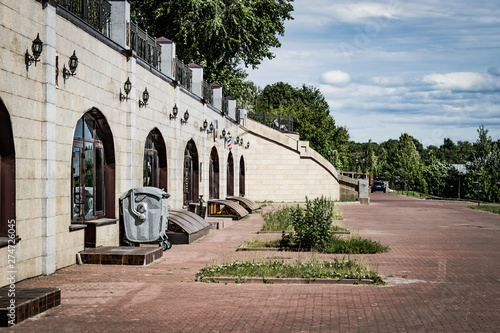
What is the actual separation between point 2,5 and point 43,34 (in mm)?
1385

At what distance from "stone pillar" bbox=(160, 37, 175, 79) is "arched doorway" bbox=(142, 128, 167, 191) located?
8.44 feet

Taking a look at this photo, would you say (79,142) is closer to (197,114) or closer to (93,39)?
(93,39)

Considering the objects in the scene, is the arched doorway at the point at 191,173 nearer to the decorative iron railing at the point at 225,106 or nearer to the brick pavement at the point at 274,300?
the decorative iron railing at the point at 225,106

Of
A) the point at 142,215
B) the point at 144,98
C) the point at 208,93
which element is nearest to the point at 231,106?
the point at 208,93

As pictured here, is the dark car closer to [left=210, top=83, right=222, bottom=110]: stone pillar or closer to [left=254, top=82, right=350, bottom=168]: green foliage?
[left=254, top=82, right=350, bottom=168]: green foliage

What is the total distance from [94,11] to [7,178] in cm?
633

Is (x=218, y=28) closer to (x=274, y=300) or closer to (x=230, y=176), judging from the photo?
(x=230, y=176)

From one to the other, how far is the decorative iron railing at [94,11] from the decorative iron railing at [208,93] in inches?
519

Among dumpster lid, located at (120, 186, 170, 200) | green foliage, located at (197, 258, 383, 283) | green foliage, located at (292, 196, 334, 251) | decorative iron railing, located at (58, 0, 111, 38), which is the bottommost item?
green foliage, located at (197, 258, 383, 283)

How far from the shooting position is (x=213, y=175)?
3117cm


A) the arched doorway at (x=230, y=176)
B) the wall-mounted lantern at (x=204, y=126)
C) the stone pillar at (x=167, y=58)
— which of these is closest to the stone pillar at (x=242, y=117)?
the arched doorway at (x=230, y=176)

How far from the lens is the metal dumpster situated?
1528cm

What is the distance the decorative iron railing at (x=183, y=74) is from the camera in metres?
23.4

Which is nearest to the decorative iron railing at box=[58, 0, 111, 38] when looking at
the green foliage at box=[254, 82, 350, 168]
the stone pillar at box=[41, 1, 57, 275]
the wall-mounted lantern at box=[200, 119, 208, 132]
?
the stone pillar at box=[41, 1, 57, 275]
